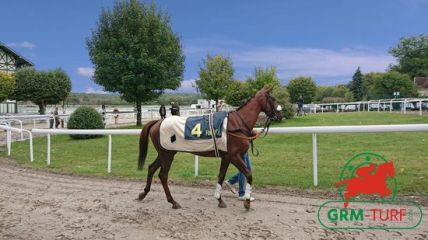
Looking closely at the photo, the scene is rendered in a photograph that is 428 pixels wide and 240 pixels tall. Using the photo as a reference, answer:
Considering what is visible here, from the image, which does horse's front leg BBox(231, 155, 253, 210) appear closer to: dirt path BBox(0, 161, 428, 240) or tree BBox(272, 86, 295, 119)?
dirt path BBox(0, 161, 428, 240)

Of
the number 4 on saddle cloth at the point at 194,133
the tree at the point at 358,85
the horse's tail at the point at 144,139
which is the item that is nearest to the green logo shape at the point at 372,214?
the number 4 on saddle cloth at the point at 194,133

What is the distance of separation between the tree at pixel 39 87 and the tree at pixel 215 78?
15.3 meters

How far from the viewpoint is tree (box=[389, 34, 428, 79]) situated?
80938 millimetres

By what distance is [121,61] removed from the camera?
24.8m

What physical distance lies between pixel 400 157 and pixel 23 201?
7.64 metres

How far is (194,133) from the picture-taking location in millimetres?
6098

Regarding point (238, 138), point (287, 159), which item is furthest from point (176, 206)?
point (287, 159)

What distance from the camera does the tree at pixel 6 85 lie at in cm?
3684

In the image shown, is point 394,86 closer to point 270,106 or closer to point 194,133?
point 270,106

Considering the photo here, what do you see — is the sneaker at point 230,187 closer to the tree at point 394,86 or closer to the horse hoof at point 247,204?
the horse hoof at point 247,204

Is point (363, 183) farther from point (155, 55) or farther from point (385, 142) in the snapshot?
point (155, 55)

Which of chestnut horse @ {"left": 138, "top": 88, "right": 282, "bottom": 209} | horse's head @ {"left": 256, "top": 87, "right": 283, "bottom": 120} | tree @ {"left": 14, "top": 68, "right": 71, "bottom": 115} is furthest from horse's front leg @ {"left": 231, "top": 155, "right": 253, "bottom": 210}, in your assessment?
tree @ {"left": 14, "top": 68, "right": 71, "bottom": 115}

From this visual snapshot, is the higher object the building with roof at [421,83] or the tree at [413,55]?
the tree at [413,55]

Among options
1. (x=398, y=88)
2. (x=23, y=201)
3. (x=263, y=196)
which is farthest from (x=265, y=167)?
(x=398, y=88)
